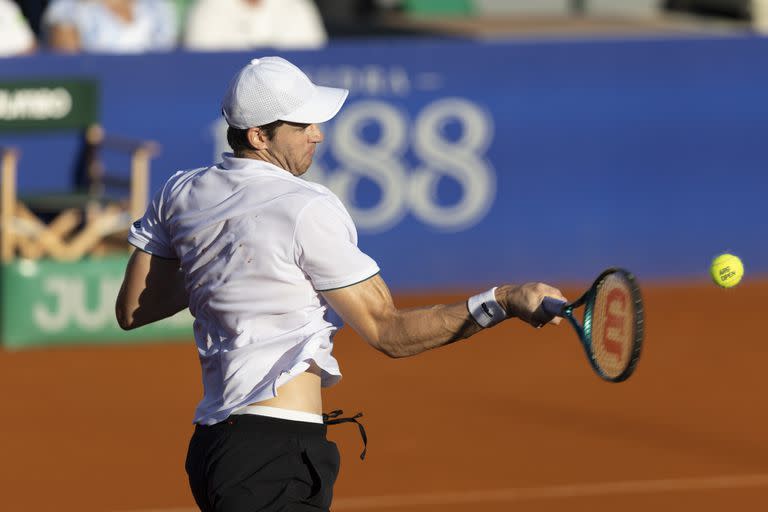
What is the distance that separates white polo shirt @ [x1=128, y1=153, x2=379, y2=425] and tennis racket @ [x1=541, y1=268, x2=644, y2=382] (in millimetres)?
515

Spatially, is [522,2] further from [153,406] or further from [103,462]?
[103,462]

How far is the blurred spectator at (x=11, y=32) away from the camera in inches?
442

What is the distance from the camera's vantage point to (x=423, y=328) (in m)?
3.78

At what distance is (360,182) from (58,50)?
2373 millimetres

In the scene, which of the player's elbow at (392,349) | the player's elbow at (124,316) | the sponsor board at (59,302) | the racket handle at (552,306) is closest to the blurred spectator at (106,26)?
the sponsor board at (59,302)

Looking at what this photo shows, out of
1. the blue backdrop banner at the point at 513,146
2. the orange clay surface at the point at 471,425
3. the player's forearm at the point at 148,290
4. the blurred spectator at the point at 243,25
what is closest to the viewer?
the player's forearm at the point at 148,290

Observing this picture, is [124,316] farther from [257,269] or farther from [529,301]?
[529,301]

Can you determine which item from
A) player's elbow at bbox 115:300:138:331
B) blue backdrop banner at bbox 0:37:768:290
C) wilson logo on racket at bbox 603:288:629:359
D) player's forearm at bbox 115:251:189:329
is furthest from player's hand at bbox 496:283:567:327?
blue backdrop banner at bbox 0:37:768:290

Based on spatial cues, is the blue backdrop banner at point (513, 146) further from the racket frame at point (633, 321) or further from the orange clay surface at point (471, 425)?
the racket frame at point (633, 321)

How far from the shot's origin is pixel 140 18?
11656 millimetres

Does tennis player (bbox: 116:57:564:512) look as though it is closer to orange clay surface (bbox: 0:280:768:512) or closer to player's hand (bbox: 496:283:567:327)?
player's hand (bbox: 496:283:567:327)

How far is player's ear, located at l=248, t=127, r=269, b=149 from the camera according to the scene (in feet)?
13.0

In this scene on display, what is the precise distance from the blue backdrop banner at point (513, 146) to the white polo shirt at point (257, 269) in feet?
23.9

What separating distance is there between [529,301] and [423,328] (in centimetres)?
28
